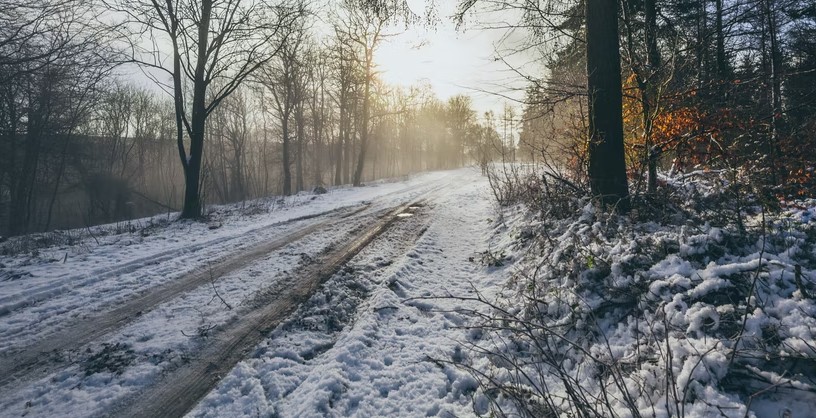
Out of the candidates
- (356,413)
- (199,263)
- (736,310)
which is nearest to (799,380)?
(736,310)

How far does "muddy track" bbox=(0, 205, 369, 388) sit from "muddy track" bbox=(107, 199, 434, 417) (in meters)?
1.07

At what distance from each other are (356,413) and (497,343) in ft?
5.10

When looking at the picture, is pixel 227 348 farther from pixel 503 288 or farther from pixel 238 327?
pixel 503 288

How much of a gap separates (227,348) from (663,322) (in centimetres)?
373

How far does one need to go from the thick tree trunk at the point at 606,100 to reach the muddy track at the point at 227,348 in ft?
14.3

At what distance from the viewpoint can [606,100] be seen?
534 centimetres

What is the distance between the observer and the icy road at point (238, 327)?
283 centimetres

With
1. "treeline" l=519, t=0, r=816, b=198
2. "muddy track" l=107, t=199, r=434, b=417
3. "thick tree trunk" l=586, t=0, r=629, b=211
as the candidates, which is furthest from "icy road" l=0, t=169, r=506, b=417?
"treeline" l=519, t=0, r=816, b=198

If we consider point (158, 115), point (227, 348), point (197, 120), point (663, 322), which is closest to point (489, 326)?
point (663, 322)

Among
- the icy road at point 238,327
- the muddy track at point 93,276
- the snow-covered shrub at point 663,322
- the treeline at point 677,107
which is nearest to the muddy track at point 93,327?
the icy road at point 238,327

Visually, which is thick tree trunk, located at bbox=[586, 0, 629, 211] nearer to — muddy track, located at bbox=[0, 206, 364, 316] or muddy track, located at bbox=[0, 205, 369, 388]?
muddy track, located at bbox=[0, 205, 369, 388]

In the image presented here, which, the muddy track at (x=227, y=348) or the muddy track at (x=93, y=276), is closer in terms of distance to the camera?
the muddy track at (x=227, y=348)

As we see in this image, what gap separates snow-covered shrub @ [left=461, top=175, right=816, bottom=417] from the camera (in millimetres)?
2182

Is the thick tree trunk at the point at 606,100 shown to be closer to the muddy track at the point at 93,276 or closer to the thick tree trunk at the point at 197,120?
the muddy track at the point at 93,276
